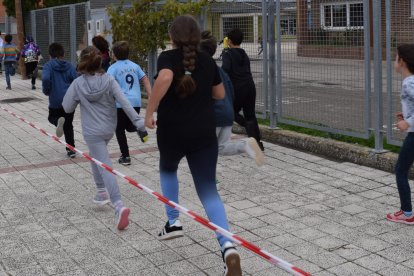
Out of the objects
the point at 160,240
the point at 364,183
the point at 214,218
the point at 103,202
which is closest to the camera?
the point at 214,218

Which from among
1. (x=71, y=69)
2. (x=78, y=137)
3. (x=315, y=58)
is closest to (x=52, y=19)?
(x=78, y=137)

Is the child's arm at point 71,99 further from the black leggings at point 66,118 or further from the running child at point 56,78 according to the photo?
the black leggings at point 66,118

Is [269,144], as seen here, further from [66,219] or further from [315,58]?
[66,219]

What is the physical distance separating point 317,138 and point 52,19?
44.8 feet

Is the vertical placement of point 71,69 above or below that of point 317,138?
above

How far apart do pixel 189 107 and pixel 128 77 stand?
3395 mm

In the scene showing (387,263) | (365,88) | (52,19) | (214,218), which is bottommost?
(387,263)

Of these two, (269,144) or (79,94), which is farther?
(269,144)

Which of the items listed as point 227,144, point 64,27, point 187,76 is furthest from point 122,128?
point 64,27

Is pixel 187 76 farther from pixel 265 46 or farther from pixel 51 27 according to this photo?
pixel 51 27

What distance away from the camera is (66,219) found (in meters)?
5.56

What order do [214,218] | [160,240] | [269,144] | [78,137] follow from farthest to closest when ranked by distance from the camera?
[78,137]
[269,144]
[160,240]
[214,218]

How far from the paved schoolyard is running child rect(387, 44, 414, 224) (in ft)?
0.48

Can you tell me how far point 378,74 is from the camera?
278 inches
